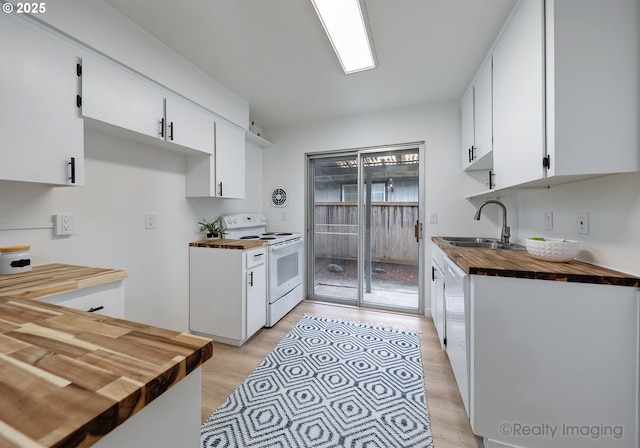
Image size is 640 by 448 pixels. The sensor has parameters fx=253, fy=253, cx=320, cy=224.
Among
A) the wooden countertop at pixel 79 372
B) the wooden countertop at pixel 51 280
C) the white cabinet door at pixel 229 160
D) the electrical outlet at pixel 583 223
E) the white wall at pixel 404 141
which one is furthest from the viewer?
the white wall at pixel 404 141

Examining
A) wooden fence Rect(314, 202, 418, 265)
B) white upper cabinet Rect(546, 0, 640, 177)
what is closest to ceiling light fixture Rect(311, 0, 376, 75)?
white upper cabinet Rect(546, 0, 640, 177)

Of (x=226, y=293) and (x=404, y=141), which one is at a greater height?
(x=404, y=141)

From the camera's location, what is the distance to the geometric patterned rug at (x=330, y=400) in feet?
4.32

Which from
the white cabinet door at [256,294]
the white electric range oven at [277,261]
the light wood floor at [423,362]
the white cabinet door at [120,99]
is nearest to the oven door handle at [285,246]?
the white electric range oven at [277,261]

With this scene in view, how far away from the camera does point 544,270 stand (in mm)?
1164

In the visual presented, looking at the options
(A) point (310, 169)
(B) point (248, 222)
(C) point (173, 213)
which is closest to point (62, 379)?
(C) point (173, 213)

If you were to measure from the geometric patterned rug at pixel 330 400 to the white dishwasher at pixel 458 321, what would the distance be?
300 mm

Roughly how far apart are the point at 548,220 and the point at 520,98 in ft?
2.84

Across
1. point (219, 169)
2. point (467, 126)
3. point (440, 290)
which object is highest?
point (467, 126)

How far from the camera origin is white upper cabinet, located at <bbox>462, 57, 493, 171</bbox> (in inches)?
74.5

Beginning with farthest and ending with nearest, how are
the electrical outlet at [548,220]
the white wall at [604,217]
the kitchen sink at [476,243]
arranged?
the kitchen sink at [476,243] → the electrical outlet at [548,220] → the white wall at [604,217]

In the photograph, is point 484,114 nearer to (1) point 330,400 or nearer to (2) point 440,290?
(2) point 440,290

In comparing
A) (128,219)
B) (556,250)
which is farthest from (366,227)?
(128,219)

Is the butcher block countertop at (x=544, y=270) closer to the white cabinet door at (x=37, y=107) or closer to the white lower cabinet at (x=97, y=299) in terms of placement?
the white lower cabinet at (x=97, y=299)
